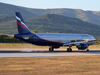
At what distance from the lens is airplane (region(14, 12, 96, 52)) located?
136 feet

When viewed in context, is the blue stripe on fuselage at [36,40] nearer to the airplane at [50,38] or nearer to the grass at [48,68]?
the airplane at [50,38]

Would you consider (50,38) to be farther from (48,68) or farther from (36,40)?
(48,68)

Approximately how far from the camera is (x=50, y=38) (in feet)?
145

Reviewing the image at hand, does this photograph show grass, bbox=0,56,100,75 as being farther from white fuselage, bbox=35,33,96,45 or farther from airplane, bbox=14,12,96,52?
white fuselage, bbox=35,33,96,45

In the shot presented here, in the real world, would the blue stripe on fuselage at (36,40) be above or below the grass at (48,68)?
above

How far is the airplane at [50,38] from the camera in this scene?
41469mm

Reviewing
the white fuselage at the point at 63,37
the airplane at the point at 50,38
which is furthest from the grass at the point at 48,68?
the white fuselage at the point at 63,37

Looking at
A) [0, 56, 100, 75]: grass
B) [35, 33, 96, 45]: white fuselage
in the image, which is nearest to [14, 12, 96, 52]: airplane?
[35, 33, 96, 45]: white fuselage

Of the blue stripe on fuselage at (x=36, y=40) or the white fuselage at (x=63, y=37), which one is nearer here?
the blue stripe on fuselage at (x=36, y=40)

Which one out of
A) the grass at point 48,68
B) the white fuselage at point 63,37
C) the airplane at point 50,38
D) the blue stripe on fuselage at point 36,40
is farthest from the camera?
the white fuselage at point 63,37

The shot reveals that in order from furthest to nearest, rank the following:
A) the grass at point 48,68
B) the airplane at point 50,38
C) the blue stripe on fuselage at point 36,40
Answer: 1. the airplane at point 50,38
2. the blue stripe on fuselage at point 36,40
3. the grass at point 48,68

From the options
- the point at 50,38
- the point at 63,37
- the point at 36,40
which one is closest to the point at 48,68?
the point at 36,40

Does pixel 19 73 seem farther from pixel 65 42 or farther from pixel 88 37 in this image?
pixel 88 37

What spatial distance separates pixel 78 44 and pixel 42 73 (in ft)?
87.8
